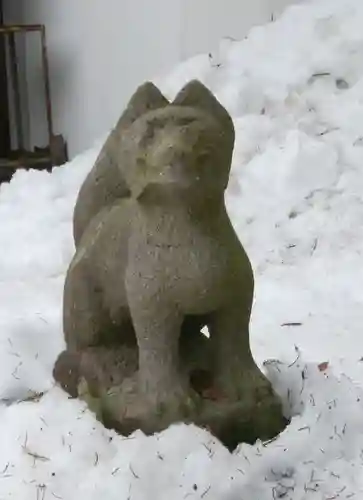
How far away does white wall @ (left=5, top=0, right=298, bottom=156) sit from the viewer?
297 cm

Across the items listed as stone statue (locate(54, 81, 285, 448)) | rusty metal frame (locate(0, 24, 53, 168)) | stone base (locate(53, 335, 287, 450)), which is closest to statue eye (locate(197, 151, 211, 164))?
stone statue (locate(54, 81, 285, 448))

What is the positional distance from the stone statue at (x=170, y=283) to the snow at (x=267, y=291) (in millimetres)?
41

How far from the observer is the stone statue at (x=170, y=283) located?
1.05 m

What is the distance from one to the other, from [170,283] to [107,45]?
8.11 ft

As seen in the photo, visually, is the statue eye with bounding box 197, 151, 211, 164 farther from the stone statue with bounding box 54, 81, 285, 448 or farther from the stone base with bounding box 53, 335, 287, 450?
the stone base with bounding box 53, 335, 287, 450

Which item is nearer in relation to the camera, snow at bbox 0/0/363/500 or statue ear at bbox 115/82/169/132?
snow at bbox 0/0/363/500

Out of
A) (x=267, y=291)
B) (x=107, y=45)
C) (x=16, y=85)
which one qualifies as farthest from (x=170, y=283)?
(x=16, y=85)

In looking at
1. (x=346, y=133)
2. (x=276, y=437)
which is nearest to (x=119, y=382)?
(x=276, y=437)

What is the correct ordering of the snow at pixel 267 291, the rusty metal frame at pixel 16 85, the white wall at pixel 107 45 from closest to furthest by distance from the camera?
the snow at pixel 267 291 → the white wall at pixel 107 45 → the rusty metal frame at pixel 16 85

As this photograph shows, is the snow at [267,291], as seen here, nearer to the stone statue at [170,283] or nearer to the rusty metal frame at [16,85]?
the stone statue at [170,283]

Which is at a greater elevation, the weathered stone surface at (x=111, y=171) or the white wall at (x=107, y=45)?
the weathered stone surface at (x=111, y=171)

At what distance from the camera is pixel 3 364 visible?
1427 millimetres

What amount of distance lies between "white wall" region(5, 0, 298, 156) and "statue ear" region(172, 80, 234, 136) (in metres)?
1.90

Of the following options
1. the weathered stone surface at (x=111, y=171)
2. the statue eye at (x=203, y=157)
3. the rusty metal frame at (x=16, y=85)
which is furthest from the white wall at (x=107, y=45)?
the statue eye at (x=203, y=157)
